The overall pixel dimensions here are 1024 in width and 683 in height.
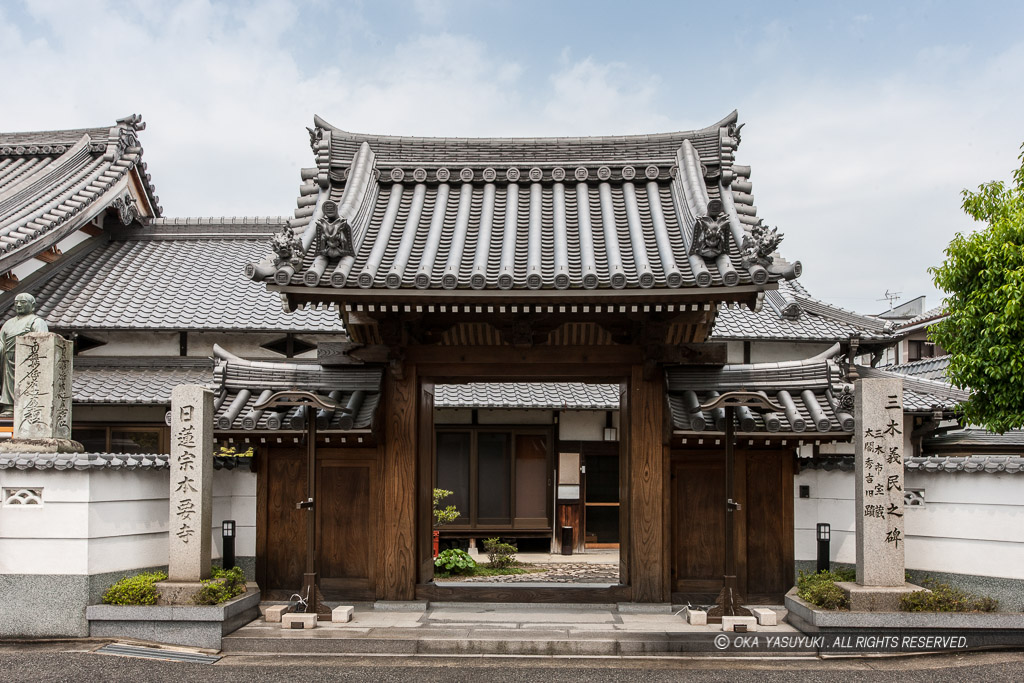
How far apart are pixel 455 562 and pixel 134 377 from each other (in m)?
6.88

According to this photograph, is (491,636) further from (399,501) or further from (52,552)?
(52,552)

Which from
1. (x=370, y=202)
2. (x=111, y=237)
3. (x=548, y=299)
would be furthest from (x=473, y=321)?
(x=111, y=237)

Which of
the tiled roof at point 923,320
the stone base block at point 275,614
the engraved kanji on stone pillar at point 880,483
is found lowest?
the stone base block at point 275,614

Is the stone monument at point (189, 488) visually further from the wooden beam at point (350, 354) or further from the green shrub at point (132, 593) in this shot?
the wooden beam at point (350, 354)

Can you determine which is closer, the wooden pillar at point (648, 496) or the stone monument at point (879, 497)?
the stone monument at point (879, 497)

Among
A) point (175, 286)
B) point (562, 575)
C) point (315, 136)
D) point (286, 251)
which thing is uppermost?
point (315, 136)

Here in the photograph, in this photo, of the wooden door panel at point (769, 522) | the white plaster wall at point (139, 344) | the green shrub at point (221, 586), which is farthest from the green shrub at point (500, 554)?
the white plaster wall at point (139, 344)

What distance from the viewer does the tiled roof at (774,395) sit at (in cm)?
939

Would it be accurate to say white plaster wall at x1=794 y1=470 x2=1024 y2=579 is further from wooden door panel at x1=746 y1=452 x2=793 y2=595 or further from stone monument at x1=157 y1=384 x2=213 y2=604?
stone monument at x1=157 y1=384 x2=213 y2=604

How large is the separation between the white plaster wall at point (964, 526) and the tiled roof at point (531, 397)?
7.72m

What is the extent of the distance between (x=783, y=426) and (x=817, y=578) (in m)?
1.85

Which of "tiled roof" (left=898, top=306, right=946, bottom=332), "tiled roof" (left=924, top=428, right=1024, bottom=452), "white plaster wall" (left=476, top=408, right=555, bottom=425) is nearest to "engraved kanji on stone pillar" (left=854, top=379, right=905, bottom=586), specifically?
"white plaster wall" (left=476, top=408, right=555, bottom=425)

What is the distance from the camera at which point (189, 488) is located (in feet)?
29.6

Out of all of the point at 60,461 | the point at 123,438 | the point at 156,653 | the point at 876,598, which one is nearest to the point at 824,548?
the point at 876,598
